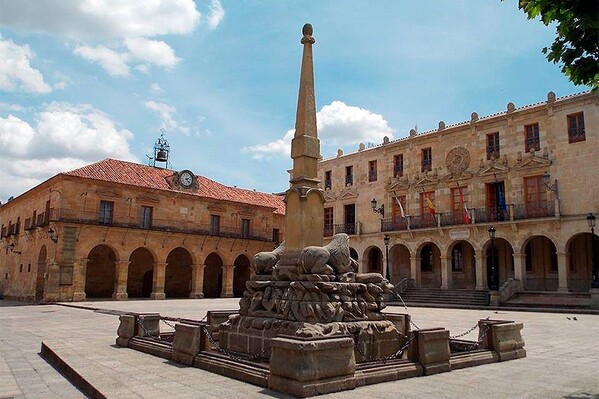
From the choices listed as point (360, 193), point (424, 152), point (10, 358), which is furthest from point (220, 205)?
point (10, 358)

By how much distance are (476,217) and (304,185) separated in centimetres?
2047

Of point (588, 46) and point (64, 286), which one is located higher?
point (588, 46)

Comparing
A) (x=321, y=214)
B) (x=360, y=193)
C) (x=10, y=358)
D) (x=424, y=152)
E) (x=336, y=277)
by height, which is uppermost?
(x=424, y=152)

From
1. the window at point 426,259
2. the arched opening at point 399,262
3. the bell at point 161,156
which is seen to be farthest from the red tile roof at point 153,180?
the window at point 426,259

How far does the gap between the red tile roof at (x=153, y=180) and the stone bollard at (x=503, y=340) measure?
2545 centimetres

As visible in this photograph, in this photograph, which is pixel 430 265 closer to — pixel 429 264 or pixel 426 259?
pixel 429 264

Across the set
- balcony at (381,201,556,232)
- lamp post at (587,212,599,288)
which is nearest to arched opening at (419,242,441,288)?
balcony at (381,201,556,232)

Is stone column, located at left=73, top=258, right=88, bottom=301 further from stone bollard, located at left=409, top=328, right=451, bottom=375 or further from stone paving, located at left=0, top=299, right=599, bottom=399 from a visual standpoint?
stone bollard, located at left=409, top=328, right=451, bottom=375

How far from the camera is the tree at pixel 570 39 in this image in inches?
221

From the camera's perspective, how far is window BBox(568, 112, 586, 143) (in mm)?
23438

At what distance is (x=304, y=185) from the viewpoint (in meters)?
8.38

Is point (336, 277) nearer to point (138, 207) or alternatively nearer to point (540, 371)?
point (540, 371)

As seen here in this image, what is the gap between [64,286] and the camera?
2647 centimetres

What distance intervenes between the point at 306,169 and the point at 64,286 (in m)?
22.8
